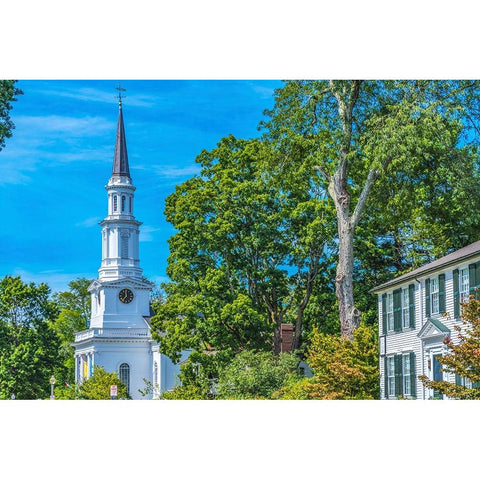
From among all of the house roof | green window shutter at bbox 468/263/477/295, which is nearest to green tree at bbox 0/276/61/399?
the house roof

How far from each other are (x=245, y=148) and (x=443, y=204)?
760cm

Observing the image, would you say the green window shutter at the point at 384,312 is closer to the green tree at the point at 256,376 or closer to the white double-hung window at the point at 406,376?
the white double-hung window at the point at 406,376

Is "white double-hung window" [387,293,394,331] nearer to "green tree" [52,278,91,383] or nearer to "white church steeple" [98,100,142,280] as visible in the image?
"white church steeple" [98,100,142,280]

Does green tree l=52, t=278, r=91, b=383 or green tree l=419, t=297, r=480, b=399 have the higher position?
green tree l=52, t=278, r=91, b=383

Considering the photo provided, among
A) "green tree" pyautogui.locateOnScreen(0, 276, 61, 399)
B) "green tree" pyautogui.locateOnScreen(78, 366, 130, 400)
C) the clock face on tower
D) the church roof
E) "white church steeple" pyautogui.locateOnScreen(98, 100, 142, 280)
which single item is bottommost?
"green tree" pyautogui.locateOnScreen(78, 366, 130, 400)

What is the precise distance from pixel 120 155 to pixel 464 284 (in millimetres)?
8775

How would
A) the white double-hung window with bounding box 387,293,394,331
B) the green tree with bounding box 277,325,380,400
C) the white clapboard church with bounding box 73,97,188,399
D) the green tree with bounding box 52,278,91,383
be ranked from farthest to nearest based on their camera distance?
the green tree with bounding box 52,278,91,383
the white clapboard church with bounding box 73,97,188,399
the white double-hung window with bounding box 387,293,394,331
the green tree with bounding box 277,325,380,400

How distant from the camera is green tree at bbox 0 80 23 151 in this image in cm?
2185

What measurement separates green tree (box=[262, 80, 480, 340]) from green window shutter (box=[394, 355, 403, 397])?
4.07ft

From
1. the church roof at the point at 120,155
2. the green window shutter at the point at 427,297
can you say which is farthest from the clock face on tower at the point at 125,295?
the green window shutter at the point at 427,297
